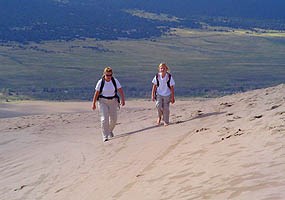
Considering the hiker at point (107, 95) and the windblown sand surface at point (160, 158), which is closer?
the windblown sand surface at point (160, 158)

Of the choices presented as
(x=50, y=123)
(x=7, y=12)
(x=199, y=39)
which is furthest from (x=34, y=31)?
(x=50, y=123)

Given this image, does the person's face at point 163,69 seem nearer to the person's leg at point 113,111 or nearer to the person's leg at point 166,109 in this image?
the person's leg at point 166,109

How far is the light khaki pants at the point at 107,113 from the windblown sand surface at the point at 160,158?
0.25 m

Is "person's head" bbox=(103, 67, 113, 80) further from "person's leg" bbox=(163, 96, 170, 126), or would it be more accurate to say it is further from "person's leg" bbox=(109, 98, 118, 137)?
"person's leg" bbox=(163, 96, 170, 126)

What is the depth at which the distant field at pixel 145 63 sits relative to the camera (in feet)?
126

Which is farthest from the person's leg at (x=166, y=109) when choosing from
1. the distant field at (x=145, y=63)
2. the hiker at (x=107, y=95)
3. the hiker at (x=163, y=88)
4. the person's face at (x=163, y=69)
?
the distant field at (x=145, y=63)

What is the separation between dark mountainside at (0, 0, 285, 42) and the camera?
69.9 meters

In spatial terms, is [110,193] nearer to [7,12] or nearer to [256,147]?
[256,147]

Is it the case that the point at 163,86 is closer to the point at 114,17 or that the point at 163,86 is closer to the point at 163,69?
the point at 163,69

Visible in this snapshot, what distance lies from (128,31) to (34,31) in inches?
425

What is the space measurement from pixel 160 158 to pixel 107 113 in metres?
2.57

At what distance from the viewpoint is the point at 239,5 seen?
9788cm

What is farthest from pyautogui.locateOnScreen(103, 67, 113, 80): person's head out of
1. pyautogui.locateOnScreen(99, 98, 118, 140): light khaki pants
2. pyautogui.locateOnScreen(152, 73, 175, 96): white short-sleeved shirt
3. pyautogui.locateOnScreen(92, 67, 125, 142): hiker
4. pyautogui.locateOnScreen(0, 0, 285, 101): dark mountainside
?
pyautogui.locateOnScreen(0, 0, 285, 101): dark mountainside

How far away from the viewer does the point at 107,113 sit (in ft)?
36.8
